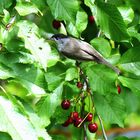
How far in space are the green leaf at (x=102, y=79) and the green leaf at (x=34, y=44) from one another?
1.00 ft

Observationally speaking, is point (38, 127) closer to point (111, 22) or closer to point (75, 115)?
point (75, 115)

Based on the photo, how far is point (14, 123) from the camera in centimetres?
129

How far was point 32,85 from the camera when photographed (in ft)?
4.72

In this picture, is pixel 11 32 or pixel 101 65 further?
pixel 101 65

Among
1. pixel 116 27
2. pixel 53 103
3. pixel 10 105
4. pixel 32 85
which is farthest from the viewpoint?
pixel 116 27

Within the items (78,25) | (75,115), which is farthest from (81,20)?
(75,115)

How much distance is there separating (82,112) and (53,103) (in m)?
0.25

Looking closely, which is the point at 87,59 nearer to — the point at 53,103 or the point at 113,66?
the point at 113,66

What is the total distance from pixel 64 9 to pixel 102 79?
266 millimetres

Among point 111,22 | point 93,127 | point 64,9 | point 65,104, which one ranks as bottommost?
point 93,127

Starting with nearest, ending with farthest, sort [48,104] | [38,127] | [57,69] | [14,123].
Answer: [14,123] → [38,127] → [48,104] → [57,69]

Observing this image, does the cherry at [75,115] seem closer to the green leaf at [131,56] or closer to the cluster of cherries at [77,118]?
the cluster of cherries at [77,118]

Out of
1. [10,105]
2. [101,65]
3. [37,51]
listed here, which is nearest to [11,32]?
[37,51]

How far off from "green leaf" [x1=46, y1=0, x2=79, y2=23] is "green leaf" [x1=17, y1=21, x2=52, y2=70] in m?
0.19
